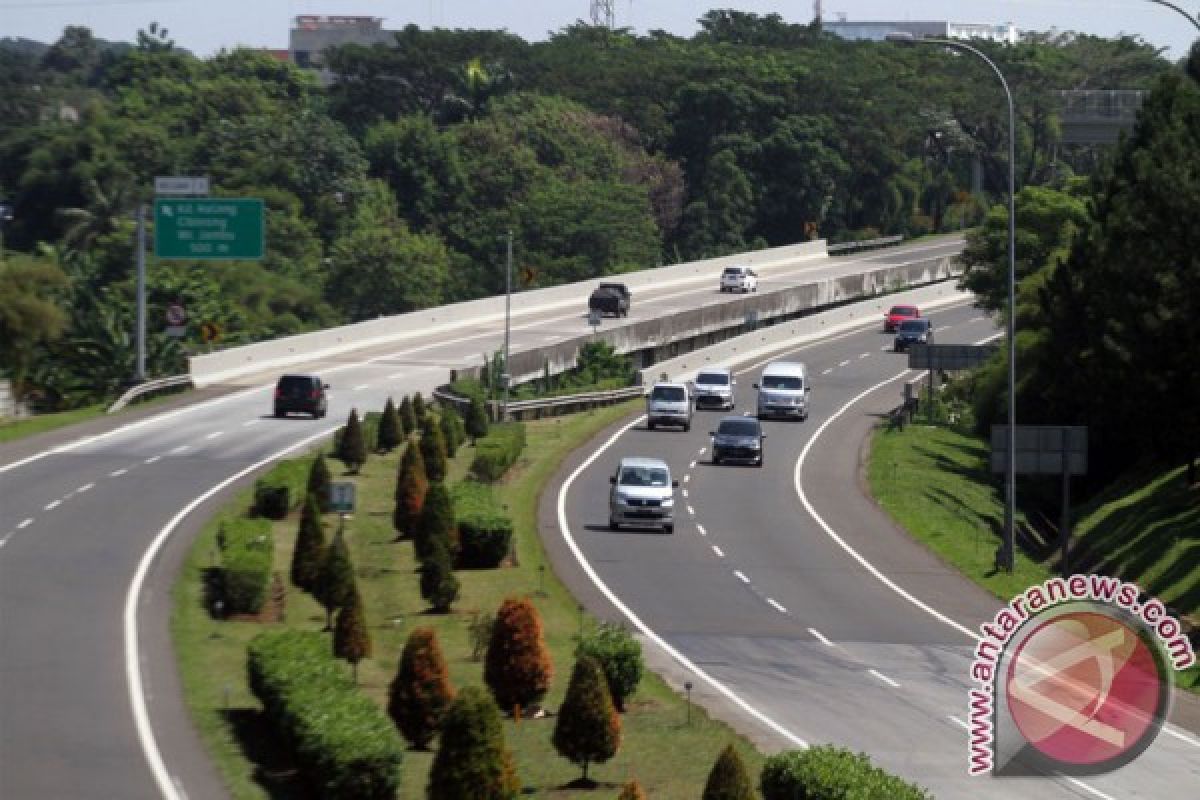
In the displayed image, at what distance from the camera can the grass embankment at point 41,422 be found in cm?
6512

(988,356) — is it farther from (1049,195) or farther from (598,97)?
(598,97)

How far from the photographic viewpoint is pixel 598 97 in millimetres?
177875

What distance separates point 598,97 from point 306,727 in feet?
507

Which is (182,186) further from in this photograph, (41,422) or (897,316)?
(897,316)

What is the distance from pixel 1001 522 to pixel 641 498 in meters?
14.4

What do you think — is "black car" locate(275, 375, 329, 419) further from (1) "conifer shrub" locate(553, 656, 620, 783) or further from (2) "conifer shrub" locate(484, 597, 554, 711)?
(1) "conifer shrub" locate(553, 656, 620, 783)

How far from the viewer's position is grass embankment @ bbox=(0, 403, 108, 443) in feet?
214

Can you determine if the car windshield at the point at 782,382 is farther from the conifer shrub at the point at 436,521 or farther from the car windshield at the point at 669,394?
the conifer shrub at the point at 436,521

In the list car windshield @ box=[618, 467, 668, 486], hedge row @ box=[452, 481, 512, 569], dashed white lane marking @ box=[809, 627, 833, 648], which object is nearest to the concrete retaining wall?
car windshield @ box=[618, 467, 668, 486]

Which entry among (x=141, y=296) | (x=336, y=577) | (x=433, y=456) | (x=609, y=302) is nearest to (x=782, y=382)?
(x=141, y=296)

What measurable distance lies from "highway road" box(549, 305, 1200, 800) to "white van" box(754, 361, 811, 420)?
6.01 meters

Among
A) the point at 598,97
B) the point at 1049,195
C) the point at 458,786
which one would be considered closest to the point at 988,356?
the point at 1049,195

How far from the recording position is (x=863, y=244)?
159m

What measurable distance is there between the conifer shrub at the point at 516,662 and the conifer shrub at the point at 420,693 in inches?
104
